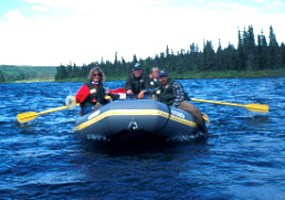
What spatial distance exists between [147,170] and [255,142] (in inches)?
154

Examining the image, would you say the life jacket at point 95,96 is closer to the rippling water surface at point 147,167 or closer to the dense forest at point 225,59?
the rippling water surface at point 147,167

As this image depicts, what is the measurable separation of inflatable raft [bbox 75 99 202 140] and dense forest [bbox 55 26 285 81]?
62.5 metres

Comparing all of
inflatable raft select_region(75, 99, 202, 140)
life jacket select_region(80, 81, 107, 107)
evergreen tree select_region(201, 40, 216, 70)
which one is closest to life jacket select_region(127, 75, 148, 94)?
life jacket select_region(80, 81, 107, 107)

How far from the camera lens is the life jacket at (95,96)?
11.4m

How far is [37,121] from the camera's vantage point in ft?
52.5

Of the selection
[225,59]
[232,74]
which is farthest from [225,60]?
[232,74]

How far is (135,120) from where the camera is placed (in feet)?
29.3

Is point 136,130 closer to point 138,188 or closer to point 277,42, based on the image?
point 138,188

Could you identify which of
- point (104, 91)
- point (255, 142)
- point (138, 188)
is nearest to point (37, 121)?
point (104, 91)

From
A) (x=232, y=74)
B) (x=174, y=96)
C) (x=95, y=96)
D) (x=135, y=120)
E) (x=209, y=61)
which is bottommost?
Result: (x=232, y=74)

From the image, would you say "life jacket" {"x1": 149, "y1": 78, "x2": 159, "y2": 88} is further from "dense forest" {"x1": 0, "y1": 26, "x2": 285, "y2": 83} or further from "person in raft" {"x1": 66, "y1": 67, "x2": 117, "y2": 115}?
"dense forest" {"x1": 0, "y1": 26, "x2": 285, "y2": 83}

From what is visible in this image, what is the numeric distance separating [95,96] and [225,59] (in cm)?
9392

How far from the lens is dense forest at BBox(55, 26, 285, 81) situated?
94.3 metres

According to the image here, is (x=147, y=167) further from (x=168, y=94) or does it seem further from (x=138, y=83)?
(x=138, y=83)
